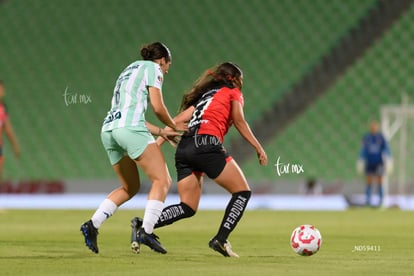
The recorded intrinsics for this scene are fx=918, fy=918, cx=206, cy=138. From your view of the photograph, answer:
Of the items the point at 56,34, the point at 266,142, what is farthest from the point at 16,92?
the point at 266,142

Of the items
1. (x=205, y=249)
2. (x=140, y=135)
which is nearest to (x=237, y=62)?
(x=205, y=249)

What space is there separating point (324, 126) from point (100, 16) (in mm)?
5633

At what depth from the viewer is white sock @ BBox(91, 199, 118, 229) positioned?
25.3 ft

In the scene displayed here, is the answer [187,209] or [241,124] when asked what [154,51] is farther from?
[187,209]

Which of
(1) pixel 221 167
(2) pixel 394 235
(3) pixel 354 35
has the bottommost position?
(2) pixel 394 235

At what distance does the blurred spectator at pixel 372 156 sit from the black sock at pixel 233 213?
10489 millimetres

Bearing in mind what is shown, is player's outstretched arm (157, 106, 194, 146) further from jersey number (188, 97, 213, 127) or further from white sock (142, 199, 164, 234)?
white sock (142, 199, 164, 234)

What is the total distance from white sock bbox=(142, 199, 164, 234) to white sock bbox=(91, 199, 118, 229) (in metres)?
0.40

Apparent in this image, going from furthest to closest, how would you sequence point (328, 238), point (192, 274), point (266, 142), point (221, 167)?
point (266, 142)
point (328, 238)
point (221, 167)
point (192, 274)

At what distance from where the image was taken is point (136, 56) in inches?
789

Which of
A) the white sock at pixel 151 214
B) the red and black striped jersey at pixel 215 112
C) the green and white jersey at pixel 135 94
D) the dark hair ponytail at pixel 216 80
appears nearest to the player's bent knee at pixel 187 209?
the white sock at pixel 151 214

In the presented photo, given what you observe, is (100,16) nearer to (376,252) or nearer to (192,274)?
(376,252)

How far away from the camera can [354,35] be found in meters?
19.8

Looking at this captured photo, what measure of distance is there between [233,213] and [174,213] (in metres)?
0.66
